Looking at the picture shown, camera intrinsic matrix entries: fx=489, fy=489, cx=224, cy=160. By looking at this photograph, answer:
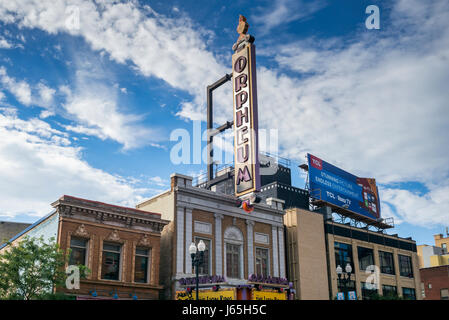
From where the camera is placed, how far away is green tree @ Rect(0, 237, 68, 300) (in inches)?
1005

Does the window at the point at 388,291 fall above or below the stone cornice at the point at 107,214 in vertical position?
below

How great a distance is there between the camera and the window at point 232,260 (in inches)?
1469

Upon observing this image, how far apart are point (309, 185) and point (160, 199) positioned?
18.7 meters

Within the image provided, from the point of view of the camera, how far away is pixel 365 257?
50625 millimetres

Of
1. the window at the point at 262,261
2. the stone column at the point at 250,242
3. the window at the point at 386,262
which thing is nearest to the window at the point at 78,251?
the stone column at the point at 250,242

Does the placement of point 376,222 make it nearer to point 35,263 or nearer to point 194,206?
point 194,206

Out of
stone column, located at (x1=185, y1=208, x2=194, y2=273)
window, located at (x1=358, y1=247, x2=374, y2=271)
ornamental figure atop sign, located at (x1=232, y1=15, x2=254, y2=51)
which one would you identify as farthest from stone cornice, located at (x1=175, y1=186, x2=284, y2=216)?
window, located at (x1=358, y1=247, x2=374, y2=271)

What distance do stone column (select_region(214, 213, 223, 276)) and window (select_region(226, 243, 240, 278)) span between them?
1.07 m

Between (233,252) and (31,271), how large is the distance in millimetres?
16303

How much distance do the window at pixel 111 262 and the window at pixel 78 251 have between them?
4.28 feet

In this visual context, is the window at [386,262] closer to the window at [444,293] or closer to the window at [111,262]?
the window at [444,293]

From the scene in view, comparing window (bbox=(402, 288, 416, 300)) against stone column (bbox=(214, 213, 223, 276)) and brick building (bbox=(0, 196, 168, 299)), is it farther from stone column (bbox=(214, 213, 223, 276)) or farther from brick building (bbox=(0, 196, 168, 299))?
brick building (bbox=(0, 196, 168, 299))

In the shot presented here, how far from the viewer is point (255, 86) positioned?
38.2m
